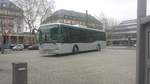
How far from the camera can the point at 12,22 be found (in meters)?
56.4

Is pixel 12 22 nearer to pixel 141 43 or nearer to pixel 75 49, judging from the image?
pixel 75 49

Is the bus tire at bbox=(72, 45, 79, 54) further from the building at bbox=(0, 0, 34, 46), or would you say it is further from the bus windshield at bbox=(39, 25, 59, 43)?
the building at bbox=(0, 0, 34, 46)

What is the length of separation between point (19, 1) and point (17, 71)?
46.2 metres

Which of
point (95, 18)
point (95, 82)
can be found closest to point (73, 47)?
point (95, 82)

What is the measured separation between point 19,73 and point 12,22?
53.0 metres

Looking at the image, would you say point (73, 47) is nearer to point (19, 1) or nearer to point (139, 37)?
point (139, 37)

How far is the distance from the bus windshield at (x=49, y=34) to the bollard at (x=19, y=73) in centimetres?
1262

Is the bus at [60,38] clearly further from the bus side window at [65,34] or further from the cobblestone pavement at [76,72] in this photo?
the cobblestone pavement at [76,72]

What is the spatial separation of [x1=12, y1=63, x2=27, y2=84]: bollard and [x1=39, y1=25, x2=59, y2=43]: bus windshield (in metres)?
12.6

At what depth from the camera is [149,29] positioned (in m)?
3.17

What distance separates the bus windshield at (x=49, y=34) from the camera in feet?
61.0

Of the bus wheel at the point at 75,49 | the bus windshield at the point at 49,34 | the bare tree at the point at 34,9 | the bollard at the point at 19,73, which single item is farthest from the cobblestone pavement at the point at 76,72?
the bare tree at the point at 34,9

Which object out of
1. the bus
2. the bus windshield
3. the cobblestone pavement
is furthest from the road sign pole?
the bus windshield

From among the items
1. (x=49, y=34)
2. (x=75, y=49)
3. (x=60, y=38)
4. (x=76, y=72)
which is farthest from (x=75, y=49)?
(x=76, y=72)
